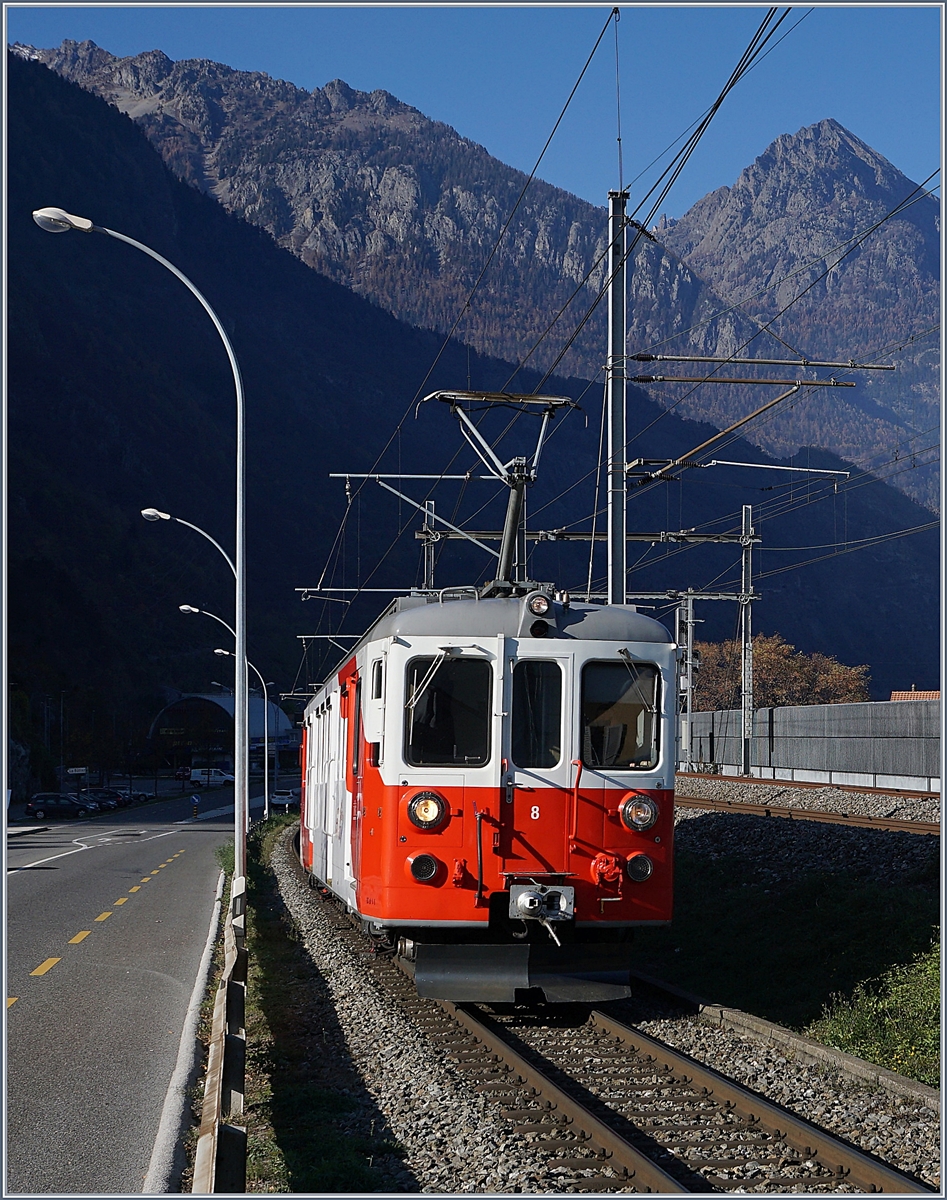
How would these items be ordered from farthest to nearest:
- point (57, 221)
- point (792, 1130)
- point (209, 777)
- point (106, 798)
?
point (209, 777)
point (106, 798)
point (57, 221)
point (792, 1130)

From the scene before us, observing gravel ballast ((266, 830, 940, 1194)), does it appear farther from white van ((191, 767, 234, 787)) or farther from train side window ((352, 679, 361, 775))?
white van ((191, 767, 234, 787))

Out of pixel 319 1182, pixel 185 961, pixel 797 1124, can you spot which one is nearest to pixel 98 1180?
pixel 319 1182

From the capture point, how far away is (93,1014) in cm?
1105

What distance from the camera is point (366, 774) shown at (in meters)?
11.0

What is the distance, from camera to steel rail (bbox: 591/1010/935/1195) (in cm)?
642

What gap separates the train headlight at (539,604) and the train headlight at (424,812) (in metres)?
1.75

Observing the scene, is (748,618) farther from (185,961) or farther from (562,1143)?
(562,1143)

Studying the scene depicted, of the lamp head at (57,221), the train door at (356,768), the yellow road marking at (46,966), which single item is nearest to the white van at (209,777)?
the yellow road marking at (46,966)

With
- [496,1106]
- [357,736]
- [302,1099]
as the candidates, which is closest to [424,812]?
[357,736]

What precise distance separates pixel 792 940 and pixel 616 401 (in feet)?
27.6

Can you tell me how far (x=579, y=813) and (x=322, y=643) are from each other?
139178 millimetres

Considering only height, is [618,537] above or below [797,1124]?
above

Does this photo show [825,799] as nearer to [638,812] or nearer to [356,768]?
[356,768]

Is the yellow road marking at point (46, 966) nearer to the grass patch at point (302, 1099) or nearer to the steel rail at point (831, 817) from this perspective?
the grass patch at point (302, 1099)
